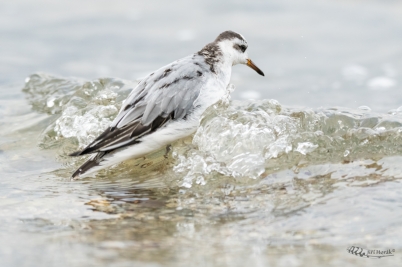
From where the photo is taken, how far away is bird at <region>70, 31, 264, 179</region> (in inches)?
234

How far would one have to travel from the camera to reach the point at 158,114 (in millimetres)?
6168

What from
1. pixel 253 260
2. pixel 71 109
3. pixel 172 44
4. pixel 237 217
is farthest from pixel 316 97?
pixel 253 260

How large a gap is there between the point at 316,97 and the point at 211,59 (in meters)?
4.20

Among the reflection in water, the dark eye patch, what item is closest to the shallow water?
the reflection in water

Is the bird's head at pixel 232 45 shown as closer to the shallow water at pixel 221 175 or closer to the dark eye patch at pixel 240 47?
the dark eye patch at pixel 240 47

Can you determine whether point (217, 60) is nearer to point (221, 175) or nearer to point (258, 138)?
point (258, 138)

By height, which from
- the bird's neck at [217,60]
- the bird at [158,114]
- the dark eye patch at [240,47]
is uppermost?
the dark eye patch at [240,47]

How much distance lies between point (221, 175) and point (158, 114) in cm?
94

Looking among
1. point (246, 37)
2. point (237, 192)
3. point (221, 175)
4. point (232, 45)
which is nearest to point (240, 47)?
point (232, 45)

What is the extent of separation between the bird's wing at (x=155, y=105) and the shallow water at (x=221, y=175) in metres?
0.37

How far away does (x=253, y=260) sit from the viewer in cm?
391

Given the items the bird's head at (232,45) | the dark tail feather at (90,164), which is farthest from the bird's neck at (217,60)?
the dark tail feather at (90,164)

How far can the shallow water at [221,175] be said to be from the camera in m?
4.13

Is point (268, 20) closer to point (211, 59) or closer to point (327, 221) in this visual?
point (211, 59)
